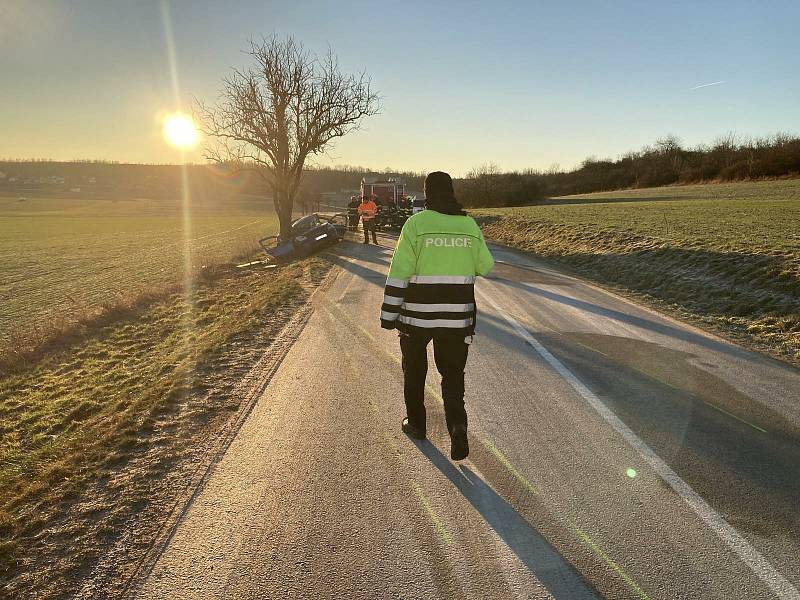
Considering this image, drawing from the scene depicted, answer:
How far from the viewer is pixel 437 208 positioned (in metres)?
3.99

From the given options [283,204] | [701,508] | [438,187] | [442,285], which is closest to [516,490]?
[701,508]

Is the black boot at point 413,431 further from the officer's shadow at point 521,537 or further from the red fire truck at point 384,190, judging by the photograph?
the red fire truck at point 384,190

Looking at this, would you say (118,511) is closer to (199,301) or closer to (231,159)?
(199,301)

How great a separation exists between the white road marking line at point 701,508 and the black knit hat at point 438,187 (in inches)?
101

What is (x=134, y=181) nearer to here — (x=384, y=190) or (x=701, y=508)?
(x=384, y=190)

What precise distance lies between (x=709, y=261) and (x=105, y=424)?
13.0 m

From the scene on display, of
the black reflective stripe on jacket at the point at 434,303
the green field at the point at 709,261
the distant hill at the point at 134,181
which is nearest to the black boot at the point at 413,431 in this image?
the black reflective stripe on jacket at the point at 434,303

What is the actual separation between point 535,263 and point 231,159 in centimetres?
1742

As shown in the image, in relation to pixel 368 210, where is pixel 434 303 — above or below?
below

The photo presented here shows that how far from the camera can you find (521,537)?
3.02m

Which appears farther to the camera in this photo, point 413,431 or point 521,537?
point 413,431

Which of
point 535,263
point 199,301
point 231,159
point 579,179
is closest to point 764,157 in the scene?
point 579,179

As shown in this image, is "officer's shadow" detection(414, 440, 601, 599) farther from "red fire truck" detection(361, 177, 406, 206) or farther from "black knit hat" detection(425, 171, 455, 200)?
"red fire truck" detection(361, 177, 406, 206)

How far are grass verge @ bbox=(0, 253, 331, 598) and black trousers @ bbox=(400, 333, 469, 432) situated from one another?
1906 mm
